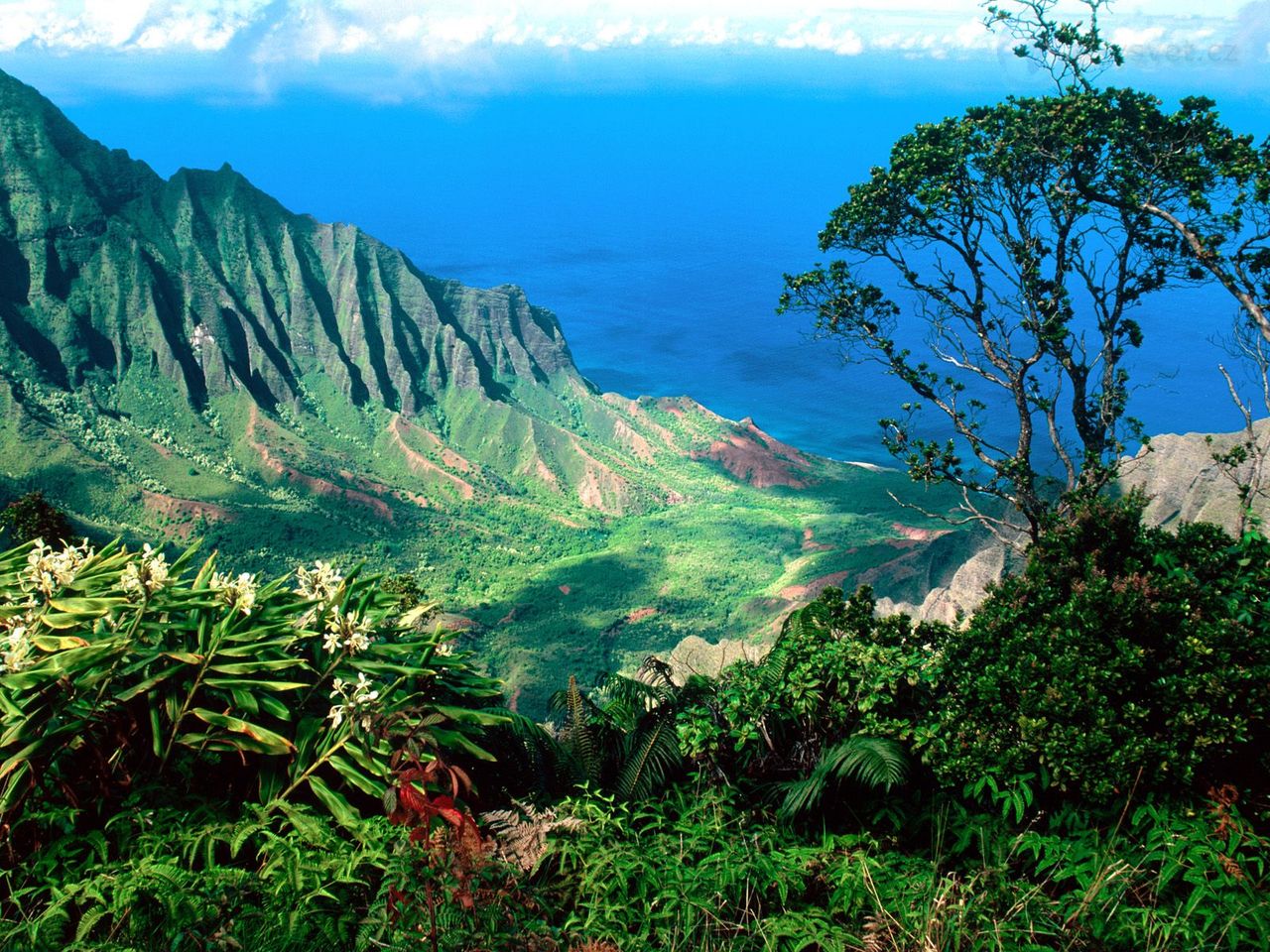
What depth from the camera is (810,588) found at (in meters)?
60.9

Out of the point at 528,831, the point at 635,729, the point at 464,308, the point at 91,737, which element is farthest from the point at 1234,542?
the point at 464,308

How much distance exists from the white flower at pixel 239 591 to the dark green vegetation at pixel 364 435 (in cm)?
4542

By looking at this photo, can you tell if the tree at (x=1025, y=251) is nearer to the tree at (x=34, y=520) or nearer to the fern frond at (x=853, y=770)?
the fern frond at (x=853, y=770)

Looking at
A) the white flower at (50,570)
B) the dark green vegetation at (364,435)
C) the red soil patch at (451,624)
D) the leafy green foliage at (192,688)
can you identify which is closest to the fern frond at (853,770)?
the leafy green foliage at (192,688)

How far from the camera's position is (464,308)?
4540 inches

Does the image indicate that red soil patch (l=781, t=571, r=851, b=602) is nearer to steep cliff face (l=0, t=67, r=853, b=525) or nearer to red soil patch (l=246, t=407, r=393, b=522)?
steep cliff face (l=0, t=67, r=853, b=525)

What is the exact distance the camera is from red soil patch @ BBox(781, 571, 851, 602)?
58344mm

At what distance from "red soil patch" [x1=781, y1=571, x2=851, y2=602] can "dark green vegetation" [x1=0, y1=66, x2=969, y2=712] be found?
2.27 feet

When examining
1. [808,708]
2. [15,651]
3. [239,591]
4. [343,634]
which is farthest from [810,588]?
[15,651]

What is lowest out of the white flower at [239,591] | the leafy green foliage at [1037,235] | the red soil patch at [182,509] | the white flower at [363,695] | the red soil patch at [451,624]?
the red soil patch at [182,509]

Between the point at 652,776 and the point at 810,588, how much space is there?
56.8m

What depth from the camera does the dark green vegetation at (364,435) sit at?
64625 mm

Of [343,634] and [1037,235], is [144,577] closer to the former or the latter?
[343,634]

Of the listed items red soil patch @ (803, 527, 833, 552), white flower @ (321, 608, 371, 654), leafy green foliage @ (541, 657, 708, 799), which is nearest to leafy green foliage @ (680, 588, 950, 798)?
leafy green foliage @ (541, 657, 708, 799)
